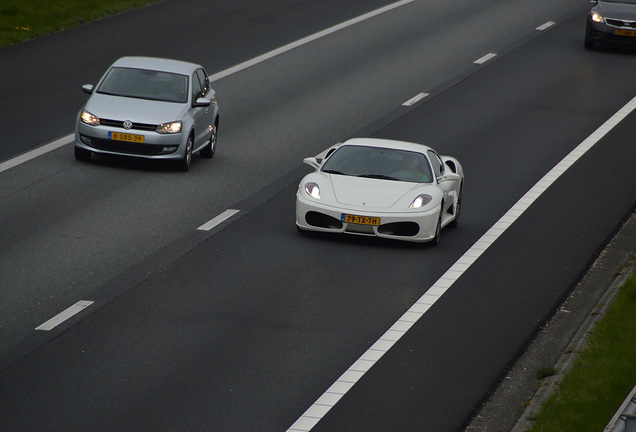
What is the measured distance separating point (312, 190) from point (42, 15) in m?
18.3

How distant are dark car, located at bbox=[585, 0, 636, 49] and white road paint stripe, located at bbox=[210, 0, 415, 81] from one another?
23.7 feet

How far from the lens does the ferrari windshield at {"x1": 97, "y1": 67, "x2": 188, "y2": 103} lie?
21125 mm

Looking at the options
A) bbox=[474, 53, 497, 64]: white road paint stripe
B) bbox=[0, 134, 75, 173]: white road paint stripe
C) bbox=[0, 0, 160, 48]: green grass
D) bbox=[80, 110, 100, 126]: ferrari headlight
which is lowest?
bbox=[474, 53, 497, 64]: white road paint stripe

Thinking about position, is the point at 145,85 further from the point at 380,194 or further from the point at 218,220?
the point at 380,194

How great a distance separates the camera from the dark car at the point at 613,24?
108 ft

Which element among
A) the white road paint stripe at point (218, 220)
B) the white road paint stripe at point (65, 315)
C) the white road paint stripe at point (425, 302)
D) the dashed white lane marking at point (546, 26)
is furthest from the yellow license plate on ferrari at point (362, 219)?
the dashed white lane marking at point (546, 26)

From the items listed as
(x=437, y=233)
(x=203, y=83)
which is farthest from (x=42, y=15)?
(x=437, y=233)

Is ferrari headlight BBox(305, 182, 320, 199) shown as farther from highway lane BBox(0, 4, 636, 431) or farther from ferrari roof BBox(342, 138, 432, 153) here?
ferrari roof BBox(342, 138, 432, 153)

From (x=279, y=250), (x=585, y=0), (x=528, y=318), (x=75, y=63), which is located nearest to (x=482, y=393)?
(x=528, y=318)

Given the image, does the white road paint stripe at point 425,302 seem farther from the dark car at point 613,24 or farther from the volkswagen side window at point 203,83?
the dark car at point 613,24

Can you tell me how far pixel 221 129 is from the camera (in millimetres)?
24438

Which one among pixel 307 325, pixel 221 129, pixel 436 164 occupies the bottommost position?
pixel 221 129

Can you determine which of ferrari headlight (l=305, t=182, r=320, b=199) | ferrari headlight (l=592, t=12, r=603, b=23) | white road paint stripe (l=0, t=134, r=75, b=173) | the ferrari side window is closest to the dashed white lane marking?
ferrari headlight (l=592, t=12, r=603, b=23)

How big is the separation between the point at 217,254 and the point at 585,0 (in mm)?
30371
